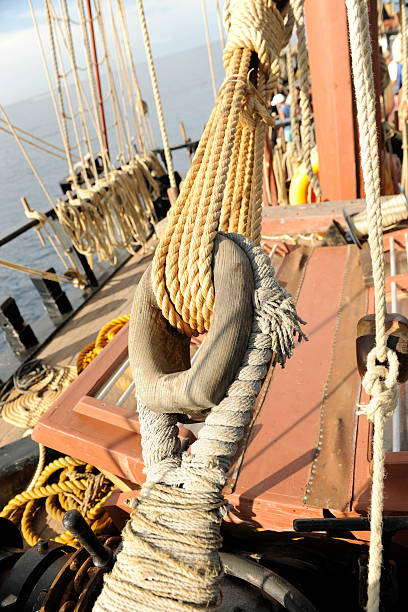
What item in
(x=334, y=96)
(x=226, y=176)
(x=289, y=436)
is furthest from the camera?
(x=334, y=96)

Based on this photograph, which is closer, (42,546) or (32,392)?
(42,546)

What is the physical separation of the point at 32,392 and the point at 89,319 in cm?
119

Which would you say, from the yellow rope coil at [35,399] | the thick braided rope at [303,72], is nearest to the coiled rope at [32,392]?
the yellow rope coil at [35,399]

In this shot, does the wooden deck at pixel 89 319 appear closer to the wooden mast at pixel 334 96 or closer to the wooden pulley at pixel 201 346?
the wooden mast at pixel 334 96

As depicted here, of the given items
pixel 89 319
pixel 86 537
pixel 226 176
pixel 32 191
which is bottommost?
pixel 89 319

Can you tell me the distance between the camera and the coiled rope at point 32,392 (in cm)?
327

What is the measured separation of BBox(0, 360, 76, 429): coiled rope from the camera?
10.7ft

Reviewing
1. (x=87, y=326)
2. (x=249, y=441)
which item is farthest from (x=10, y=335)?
(x=249, y=441)

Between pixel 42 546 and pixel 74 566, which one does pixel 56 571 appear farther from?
pixel 74 566

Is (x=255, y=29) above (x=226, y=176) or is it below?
above

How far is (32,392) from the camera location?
133 inches

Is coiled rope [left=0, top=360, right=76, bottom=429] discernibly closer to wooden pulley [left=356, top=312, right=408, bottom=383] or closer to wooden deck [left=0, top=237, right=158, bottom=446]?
wooden deck [left=0, top=237, right=158, bottom=446]

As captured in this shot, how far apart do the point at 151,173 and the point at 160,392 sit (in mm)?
5407

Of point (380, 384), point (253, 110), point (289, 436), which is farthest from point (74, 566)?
point (253, 110)
